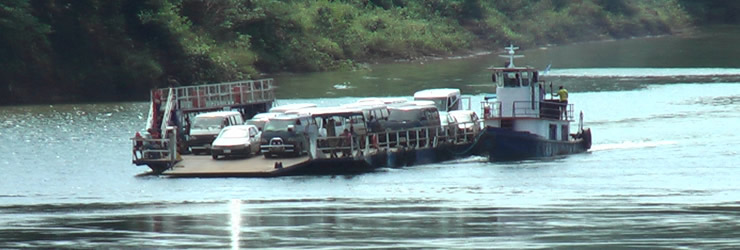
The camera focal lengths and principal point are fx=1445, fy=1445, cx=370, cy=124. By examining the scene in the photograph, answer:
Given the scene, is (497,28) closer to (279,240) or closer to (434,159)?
(434,159)

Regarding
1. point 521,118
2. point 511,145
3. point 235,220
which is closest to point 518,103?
point 521,118

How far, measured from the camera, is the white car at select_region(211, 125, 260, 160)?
161ft

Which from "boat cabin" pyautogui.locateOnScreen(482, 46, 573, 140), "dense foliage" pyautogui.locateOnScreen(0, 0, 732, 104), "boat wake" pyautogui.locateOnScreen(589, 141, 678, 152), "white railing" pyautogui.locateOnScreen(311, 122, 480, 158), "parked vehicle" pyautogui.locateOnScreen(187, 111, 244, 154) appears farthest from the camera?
"dense foliage" pyautogui.locateOnScreen(0, 0, 732, 104)

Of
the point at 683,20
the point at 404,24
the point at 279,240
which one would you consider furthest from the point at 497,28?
the point at 279,240

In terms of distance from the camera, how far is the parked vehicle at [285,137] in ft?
159

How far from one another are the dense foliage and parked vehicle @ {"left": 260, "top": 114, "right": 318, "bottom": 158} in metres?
33.2

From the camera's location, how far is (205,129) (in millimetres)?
52656

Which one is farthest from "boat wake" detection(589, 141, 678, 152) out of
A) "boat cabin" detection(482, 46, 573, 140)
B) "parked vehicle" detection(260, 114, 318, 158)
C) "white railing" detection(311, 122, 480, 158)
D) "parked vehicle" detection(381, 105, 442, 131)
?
"parked vehicle" detection(260, 114, 318, 158)

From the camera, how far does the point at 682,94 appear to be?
82.2 metres

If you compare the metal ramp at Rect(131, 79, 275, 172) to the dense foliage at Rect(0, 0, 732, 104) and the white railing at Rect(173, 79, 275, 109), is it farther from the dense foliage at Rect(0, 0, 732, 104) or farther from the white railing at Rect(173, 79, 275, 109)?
the dense foliage at Rect(0, 0, 732, 104)

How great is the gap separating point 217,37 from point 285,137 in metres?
47.6

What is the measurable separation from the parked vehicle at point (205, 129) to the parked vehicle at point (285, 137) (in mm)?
3453

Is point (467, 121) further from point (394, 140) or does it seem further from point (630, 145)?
point (630, 145)

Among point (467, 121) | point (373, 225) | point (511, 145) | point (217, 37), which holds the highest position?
point (217, 37)
